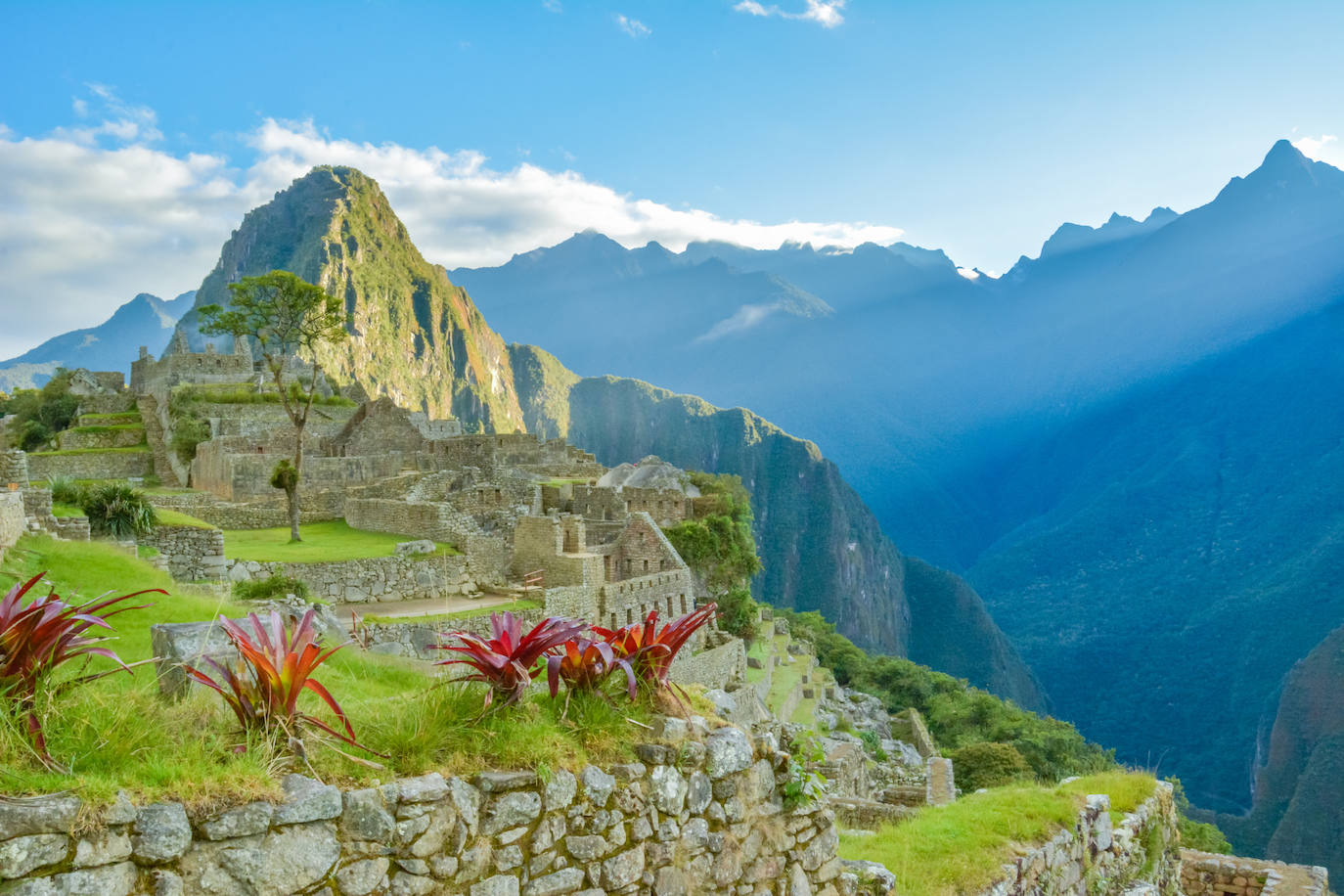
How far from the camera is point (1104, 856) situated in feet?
28.5

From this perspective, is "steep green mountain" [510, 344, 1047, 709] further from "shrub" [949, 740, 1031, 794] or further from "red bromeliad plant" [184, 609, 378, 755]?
"red bromeliad plant" [184, 609, 378, 755]

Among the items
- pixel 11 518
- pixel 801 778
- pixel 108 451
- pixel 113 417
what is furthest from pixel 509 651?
pixel 113 417

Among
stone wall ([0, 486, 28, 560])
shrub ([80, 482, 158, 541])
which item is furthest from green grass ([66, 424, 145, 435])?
stone wall ([0, 486, 28, 560])

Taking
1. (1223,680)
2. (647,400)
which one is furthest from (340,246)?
(1223,680)

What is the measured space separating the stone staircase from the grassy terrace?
3135cm

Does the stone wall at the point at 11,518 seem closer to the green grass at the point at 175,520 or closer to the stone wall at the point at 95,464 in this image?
the green grass at the point at 175,520

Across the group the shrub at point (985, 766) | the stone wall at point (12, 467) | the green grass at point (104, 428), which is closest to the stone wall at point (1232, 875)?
the shrub at point (985, 766)

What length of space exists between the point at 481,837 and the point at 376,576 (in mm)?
13979

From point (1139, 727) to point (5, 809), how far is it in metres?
102

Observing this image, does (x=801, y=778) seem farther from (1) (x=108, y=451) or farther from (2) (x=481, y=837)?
(1) (x=108, y=451)

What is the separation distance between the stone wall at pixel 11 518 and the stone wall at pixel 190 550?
300cm

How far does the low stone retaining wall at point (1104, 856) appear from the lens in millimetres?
7520

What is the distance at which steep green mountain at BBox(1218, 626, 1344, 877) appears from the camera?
5556 centimetres

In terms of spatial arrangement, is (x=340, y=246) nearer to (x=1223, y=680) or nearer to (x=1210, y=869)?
(x=1223, y=680)
